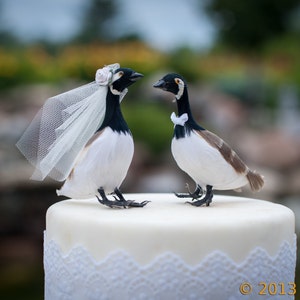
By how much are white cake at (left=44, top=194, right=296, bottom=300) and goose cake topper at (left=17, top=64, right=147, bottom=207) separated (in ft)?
0.49

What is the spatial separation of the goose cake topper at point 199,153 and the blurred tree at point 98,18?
42.1 feet

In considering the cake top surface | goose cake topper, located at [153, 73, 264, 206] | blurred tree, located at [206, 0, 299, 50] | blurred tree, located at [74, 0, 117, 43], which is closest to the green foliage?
blurred tree, located at [206, 0, 299, 50]

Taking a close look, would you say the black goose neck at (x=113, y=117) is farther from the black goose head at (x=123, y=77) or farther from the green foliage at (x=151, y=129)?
the green foliage at (x=151, y=129)

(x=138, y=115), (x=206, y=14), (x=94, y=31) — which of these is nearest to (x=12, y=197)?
(x=138, y=115)

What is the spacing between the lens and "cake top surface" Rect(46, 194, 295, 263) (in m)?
2.02

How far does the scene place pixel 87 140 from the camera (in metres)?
2.47

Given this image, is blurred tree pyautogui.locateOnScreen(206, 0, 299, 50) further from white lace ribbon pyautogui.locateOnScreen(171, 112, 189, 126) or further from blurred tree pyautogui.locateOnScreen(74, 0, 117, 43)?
white lace ribbon pyautogui.locateOnScreen(171, 112, 189, 126)

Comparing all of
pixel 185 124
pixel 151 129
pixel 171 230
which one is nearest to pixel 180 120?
pixel 185 124

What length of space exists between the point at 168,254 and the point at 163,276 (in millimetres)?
75

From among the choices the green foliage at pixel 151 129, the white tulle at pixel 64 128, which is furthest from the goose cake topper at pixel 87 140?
the green foliage at pixel 151 129

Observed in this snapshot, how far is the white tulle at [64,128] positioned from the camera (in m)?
2.46

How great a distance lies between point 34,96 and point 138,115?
2058 millimetres

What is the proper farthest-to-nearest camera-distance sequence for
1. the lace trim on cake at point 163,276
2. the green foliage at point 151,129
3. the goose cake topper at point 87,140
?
the green foliage at point 151,129 → the goose cake topper at point 87,140 → the lace trim on cake at point 163,276

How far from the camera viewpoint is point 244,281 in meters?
2.08
